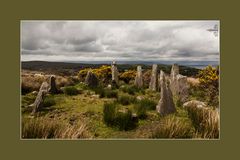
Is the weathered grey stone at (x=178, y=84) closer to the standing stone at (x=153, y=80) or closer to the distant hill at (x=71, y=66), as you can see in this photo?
the distant hill at (x=71, y=66)

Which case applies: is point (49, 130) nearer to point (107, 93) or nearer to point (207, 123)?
point (107, 93)

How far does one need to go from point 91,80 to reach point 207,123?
18.6 feet

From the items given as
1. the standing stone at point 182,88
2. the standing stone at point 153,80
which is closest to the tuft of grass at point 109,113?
the standing stone at point 182,88

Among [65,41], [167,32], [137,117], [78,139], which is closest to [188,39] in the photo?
[167,32]

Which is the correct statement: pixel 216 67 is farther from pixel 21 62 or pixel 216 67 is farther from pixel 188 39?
pixel 21 62

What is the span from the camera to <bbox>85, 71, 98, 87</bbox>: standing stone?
1568 cm

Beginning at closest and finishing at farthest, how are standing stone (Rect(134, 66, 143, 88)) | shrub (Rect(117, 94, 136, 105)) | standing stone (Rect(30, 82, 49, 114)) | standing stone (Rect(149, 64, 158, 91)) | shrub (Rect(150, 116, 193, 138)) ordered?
shrub (Rect(150, 116, 193, 138)), standing stone (Rect(30, 82, 49, 114)), shrub (Rect(117, 94, 136, 105)), standing stone (Rect(149, 64, 158, 91)), standing stone (Rect(134, 66, 143, 88))

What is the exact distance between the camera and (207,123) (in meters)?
12.0

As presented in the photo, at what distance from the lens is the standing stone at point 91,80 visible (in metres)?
15.7

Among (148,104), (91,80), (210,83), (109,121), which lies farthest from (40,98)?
(210,83)

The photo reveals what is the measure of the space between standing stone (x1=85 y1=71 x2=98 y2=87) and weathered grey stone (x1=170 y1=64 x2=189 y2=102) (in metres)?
3.09

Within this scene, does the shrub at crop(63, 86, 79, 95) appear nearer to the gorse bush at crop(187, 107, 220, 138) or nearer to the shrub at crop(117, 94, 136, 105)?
the shrub at crop(117, 94, 136, 105)

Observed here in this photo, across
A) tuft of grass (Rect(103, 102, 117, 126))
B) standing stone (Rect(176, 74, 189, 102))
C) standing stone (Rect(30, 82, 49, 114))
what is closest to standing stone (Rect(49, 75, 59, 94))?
standing stone (Rect(30, 82, 49, 114))

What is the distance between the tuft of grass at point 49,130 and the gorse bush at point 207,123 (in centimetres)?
329
